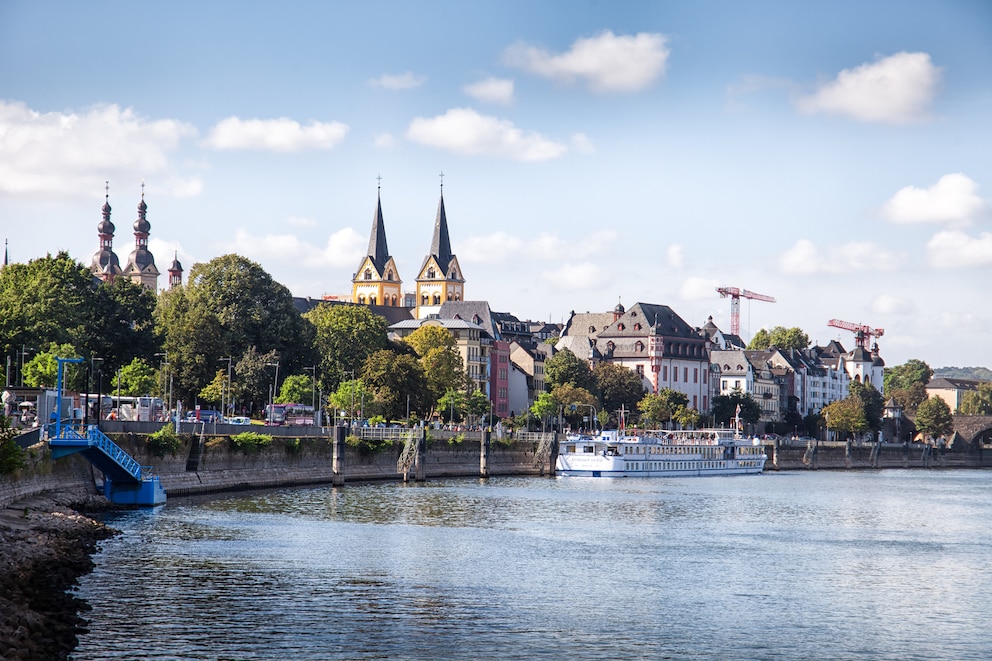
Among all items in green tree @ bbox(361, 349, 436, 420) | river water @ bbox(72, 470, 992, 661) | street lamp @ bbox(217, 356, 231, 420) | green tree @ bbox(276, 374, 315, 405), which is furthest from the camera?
green tree @ bbox(361, 349, 436, 420)

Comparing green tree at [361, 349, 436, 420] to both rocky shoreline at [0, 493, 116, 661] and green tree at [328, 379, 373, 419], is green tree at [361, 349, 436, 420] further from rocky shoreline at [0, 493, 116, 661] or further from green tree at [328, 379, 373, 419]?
rocky shoreline at [0, 493, 116, 661]

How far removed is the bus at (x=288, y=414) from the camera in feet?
396

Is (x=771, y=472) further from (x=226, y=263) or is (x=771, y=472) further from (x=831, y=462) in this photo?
(x=226, y=263)

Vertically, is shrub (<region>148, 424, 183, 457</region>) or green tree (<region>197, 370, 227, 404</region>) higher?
green tree (<region>197, 370, 227, 404</region>)

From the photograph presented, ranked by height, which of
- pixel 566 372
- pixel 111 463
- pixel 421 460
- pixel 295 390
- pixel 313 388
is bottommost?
pixel 421 460

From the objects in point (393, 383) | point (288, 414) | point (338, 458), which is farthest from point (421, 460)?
point (393, 383)

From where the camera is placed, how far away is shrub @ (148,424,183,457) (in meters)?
85.1

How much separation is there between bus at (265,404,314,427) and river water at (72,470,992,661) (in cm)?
2605

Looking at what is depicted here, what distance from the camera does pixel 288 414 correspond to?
125 metres

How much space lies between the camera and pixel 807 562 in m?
65.8

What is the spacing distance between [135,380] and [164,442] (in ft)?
113

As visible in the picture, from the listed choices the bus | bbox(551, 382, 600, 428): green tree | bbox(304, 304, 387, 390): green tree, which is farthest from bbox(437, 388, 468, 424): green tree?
the bus

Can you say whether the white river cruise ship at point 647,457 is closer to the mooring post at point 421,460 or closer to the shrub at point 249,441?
the mooring post at point 421,460

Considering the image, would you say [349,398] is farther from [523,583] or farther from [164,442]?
[523,583]
